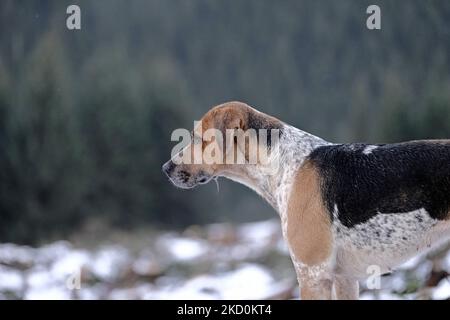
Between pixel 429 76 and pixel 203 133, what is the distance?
33.2ft

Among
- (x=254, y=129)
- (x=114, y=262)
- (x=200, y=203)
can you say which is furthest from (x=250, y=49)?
(x=254, y=129)

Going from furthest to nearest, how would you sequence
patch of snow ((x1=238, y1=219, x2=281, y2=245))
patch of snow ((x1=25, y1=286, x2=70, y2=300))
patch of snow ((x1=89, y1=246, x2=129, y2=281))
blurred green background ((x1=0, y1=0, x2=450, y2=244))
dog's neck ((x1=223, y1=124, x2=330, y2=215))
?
blurred green background ((x1=0, y1=0, x2=450, y2=244)), patch of snow ((x1=238, y1=219, x2=281, y2=245)), patch of snow ((x1=89, y1=246, x2=129, y2=281)), patch of snow ((x1=25, y1=286, x2=70, y2=300)), dog's neck ((x1=223, y1=124, x2=330, y2=215))

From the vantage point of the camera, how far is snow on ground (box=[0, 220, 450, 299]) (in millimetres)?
8227

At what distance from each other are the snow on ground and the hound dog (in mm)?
2143

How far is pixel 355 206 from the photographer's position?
491cm

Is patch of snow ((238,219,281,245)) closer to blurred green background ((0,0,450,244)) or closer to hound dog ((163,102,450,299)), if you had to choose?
blurred green background ((0,0,450,244))

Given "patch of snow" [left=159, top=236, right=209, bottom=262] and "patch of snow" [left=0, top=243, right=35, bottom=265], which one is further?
"patch of snow" [left=159, top=236, right=209, bottom=262]

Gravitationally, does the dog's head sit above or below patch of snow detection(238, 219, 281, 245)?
below

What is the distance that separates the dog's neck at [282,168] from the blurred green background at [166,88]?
654 cm

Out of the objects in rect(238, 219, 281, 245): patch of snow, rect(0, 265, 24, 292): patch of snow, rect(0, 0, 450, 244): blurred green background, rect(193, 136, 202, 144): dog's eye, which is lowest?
rect(0, 265, 24, 292): patch of snow

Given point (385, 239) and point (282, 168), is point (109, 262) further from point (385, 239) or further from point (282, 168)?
point (385, 239)

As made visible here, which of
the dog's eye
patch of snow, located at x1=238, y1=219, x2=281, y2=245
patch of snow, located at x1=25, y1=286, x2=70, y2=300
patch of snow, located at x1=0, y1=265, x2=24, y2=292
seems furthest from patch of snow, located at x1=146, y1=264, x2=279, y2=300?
the dog's eye

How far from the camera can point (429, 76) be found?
14586 mm

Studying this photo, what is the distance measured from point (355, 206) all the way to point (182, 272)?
25.3ft
